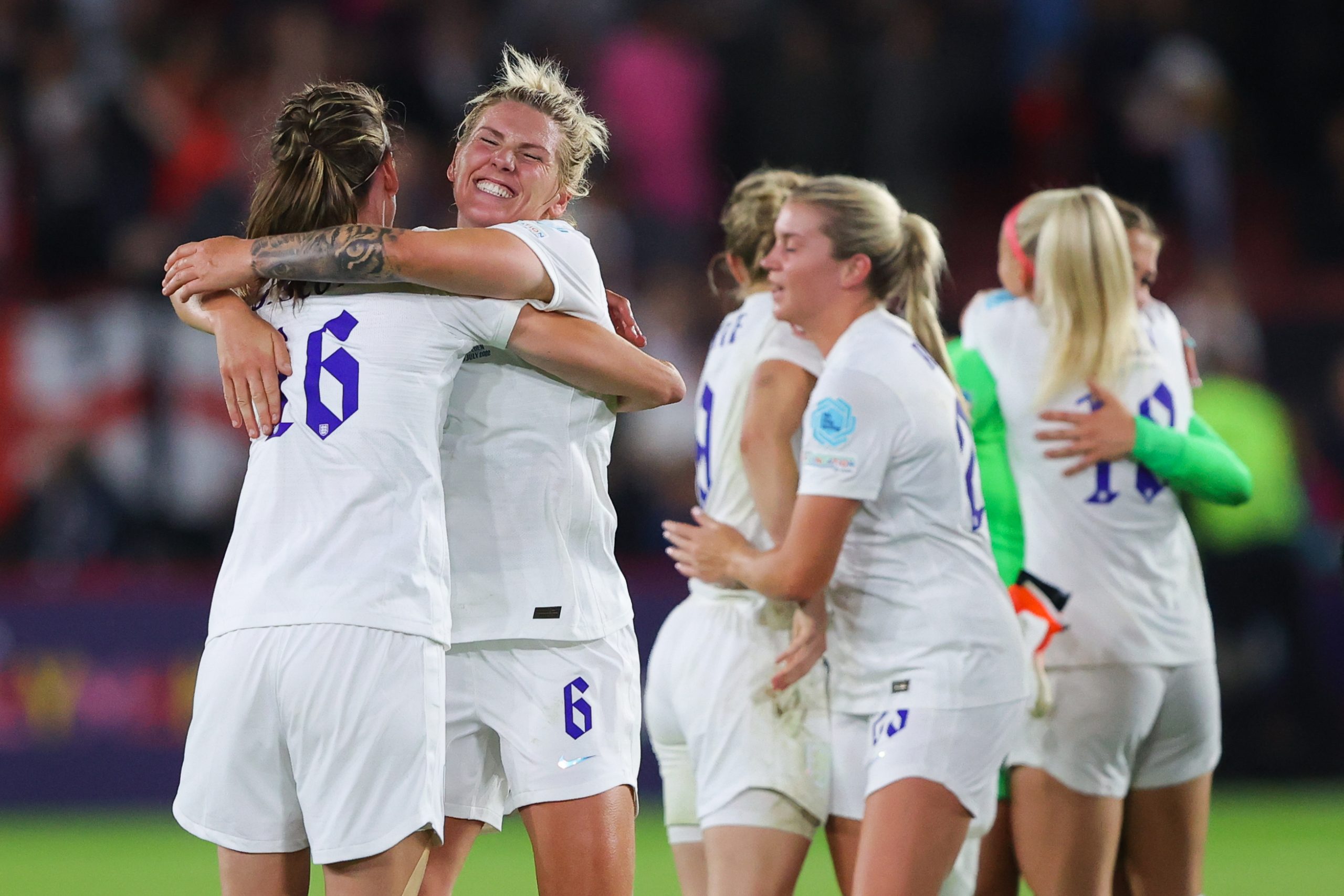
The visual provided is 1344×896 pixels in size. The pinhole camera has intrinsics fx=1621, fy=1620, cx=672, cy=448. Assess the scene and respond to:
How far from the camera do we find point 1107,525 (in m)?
4.77

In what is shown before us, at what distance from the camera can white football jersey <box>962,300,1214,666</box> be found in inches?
185

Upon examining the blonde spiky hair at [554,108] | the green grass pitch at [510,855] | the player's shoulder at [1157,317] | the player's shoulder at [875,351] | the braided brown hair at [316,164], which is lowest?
the green grass pitch at [510,855]

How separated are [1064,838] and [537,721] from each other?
1750mm

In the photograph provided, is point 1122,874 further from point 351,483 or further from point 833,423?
point 351,483

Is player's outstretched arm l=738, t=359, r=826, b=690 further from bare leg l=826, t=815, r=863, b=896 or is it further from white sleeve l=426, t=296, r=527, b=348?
white sleeve l=426, t=296, r=527, b=348

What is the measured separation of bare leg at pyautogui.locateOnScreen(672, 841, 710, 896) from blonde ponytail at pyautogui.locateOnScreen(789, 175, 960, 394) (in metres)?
1.54

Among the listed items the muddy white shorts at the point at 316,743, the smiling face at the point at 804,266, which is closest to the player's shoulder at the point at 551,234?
the smiling face at the point at 804,266

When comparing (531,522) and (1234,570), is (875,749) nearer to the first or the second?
(531,522)

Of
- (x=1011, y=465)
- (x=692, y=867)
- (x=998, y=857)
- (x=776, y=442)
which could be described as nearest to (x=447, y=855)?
(x=692, y=867)

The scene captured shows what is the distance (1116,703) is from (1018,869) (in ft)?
2.14

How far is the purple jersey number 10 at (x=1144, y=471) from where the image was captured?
4754mm

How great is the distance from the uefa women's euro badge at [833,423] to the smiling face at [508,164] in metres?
0.87

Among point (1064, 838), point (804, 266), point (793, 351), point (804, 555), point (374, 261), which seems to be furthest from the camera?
point (1064, 838)

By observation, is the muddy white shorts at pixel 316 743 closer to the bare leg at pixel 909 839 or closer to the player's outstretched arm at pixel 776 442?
the bare leg at pixel 909 839
